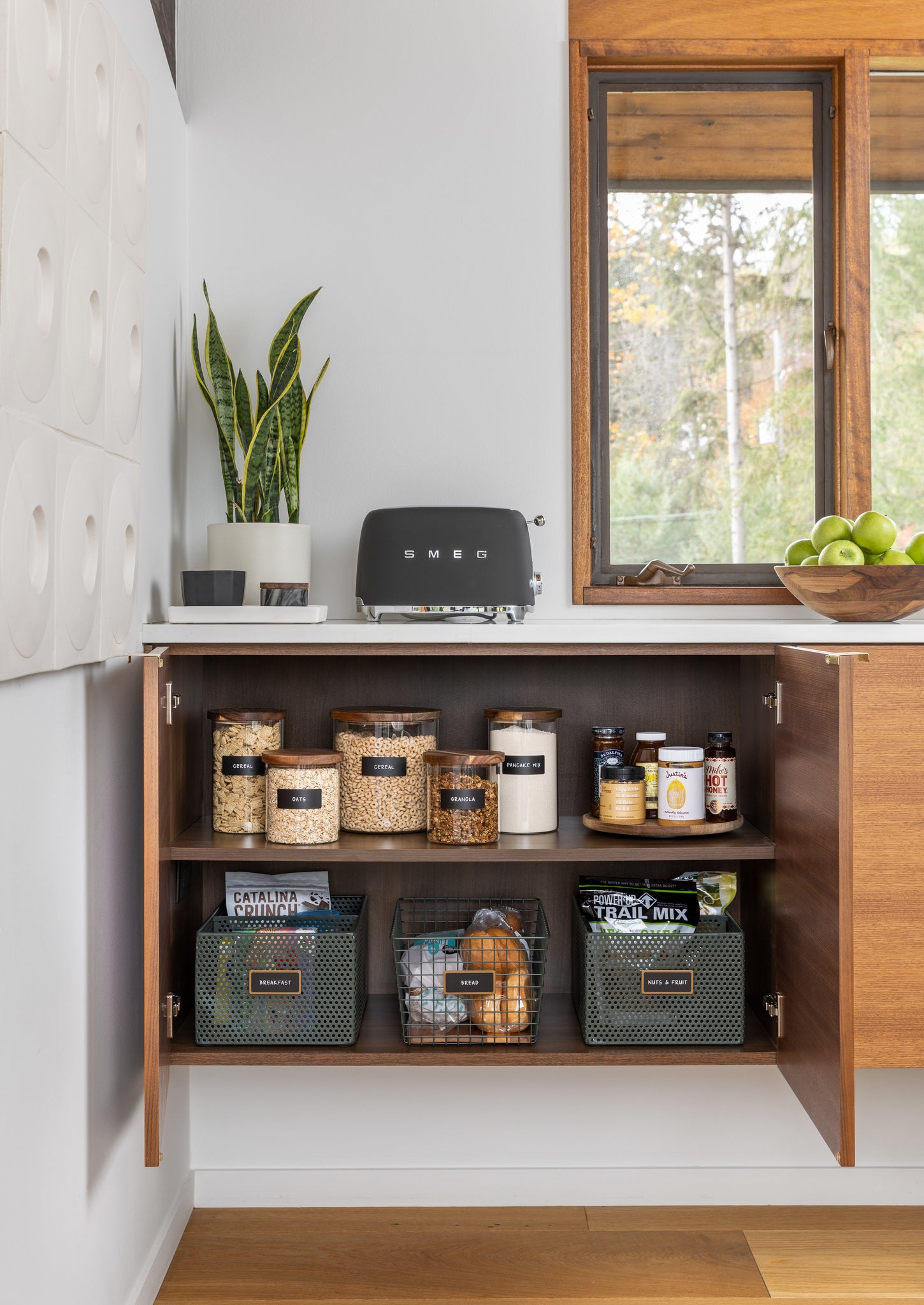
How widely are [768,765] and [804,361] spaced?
884mm

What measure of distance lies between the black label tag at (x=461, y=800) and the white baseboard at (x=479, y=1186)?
87 centimetres

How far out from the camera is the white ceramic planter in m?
1.92

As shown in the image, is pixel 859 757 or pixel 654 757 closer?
pixel 859 757

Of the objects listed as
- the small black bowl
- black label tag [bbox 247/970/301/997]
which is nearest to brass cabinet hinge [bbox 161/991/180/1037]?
black label tag [bbox 247/970/301/997]

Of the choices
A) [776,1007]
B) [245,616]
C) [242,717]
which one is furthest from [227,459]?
[776,1007]

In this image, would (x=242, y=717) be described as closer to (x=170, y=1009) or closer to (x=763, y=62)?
(x=170, y=1009)

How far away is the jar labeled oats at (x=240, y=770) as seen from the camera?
72.4 inches

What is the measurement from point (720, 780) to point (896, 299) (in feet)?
3.64

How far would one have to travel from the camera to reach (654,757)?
1899 mm

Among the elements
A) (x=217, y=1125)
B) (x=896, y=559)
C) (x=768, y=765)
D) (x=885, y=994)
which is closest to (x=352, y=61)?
(x=896, y=559)

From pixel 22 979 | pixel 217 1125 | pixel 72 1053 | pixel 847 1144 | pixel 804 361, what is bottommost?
pixel 217 1125

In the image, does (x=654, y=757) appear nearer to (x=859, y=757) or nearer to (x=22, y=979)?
(x=859, y=757)

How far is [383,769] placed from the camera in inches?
72.0

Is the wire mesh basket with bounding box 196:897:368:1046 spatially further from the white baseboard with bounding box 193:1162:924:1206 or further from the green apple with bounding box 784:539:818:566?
the green apple with bounding box 784:539:818:566
